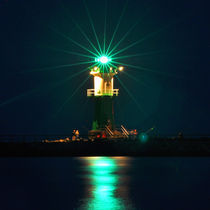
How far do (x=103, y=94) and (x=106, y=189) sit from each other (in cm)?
3654

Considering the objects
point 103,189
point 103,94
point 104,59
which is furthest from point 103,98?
point 103,189

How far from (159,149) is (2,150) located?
22050 millimetres

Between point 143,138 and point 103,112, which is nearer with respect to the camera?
point 143,138

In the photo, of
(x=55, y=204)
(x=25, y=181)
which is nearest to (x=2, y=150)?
(x=25, y=181)

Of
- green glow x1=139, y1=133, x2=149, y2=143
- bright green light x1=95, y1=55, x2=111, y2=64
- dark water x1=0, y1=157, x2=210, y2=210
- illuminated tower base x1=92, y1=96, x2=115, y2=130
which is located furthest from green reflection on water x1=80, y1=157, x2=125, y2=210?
bright green light x1=95, y1=55, x2=111, y2=64

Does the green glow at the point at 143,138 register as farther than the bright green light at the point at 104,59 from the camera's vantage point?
No

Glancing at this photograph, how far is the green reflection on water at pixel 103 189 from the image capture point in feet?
90.0

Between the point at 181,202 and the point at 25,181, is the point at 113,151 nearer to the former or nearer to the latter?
the point at 25,181

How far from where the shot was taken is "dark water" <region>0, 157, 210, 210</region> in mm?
27453

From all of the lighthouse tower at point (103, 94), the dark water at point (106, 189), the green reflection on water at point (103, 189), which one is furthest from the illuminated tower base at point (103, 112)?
the dark water at point (106, 189)

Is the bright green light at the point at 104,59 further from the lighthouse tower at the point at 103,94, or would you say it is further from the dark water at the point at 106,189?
the dark water at the point at 106,189

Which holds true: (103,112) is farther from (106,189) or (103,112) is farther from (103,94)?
(106,189)

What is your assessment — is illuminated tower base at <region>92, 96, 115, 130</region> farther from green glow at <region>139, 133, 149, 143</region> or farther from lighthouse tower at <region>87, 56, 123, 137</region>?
green glow at <region>139, 133, 149, 143</region>

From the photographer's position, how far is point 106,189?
114 ft
